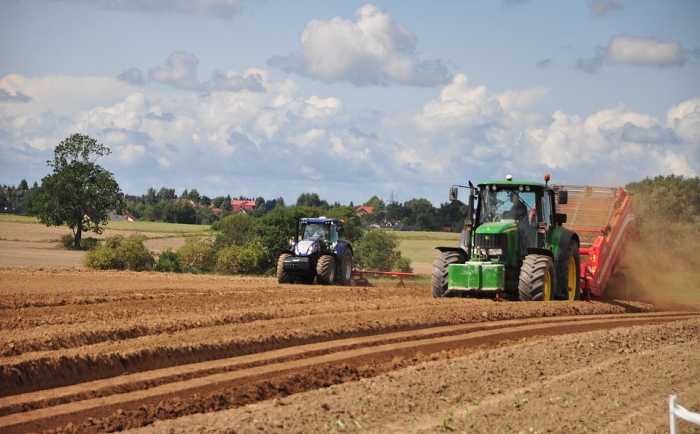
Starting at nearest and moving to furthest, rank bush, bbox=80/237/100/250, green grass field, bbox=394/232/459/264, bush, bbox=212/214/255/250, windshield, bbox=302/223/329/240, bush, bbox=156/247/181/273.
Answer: windshield, bbox=302/223/329/240 < bush, bbox=156/247/181/273 < bush, bbox=212/214/255/250 < bush, bbox=80/237/100/250 < green grass field, bbox=394/232/459/264

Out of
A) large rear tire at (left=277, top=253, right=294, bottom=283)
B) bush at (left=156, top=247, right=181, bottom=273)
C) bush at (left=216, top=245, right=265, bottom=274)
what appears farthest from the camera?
bush at (left=216, top=245, right=265, bottom=274)

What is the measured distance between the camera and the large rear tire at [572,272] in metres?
18.6

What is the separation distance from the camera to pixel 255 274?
3853 cm

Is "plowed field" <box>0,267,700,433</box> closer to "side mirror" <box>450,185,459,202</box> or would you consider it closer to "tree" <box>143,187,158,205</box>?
"side mirror" <box>450,185,459,202</box>

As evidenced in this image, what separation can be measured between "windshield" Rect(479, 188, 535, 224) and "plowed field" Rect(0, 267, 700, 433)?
2.02m

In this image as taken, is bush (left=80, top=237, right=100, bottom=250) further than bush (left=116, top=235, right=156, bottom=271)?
Yes

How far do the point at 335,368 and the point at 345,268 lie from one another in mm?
16049

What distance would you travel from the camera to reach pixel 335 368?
34.9 ft

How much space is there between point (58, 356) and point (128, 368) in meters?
0.81

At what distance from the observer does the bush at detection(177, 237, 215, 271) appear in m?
39.0

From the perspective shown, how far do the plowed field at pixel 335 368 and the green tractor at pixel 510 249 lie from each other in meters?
0.63

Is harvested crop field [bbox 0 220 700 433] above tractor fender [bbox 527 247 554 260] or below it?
below

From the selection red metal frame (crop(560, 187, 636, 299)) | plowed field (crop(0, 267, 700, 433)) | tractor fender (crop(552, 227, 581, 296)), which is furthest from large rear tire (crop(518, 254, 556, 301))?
red metal frame (crop(560, 187, 636, 299))

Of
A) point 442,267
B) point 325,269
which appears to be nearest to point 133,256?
point 325,269
